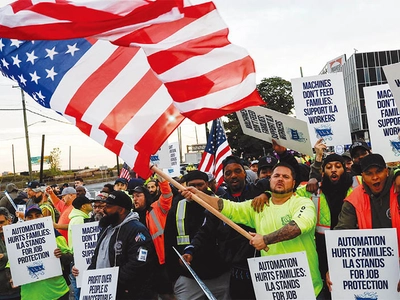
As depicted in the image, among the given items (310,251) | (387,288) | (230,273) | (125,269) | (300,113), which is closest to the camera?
(387,288)

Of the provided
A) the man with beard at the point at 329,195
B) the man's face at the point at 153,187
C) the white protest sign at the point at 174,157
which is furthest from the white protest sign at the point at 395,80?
the white protest sign at the point at 174,157

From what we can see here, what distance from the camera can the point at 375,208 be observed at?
493 centimetres

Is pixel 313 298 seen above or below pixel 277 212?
below

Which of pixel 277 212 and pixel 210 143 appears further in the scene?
pixel 210 143

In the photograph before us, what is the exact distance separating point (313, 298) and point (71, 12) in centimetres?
337

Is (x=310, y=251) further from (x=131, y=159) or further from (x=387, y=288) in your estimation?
(x=131, y=159)

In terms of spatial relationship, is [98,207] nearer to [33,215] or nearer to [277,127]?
[33,215]

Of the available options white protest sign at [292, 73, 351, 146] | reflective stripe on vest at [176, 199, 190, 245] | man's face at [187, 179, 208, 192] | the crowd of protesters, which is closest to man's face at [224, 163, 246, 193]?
the crowd of protesters

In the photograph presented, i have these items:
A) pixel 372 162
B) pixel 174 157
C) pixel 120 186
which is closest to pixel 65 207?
pixel 120 186

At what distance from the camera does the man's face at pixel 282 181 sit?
5051 millimetres

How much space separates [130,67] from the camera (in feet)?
18.9

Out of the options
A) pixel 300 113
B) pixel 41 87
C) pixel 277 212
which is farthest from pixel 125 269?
pixel 300 113

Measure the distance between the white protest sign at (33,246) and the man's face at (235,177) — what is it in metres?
2.74

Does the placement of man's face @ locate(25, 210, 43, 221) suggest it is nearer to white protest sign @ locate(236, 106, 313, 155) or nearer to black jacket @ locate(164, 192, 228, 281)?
black jacket @ locate(164, 192, 228, 281)
